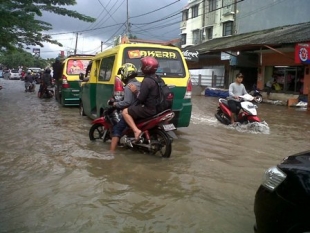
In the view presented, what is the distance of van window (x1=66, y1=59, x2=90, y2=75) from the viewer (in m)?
12.7

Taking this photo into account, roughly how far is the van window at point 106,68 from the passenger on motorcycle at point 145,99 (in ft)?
5.93

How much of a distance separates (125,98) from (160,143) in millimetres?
916

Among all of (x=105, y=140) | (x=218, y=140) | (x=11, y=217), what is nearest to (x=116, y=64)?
(x=105, y=140)

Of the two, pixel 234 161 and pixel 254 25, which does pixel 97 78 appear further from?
pixel 254 25

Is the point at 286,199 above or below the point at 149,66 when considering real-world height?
below

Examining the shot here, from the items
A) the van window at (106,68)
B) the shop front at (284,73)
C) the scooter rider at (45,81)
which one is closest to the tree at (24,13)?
the scooter rider at (45,81)

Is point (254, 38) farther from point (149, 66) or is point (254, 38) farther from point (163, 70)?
point (149, 66)

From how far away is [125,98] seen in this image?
5828 millimetres

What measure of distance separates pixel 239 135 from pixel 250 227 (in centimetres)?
492

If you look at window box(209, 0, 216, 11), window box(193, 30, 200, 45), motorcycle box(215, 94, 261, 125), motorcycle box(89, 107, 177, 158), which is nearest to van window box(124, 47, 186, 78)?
motorcycle box(89, 107, 177, 158)

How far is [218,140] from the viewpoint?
25.0ft

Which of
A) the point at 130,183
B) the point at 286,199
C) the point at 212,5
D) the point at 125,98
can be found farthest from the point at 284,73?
the point at 286,199

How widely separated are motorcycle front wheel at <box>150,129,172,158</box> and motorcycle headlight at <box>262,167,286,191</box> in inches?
118

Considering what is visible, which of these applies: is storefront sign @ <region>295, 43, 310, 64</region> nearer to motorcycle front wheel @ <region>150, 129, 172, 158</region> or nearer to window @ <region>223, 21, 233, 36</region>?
motorcycle front wheel @ <region>150, 129, 172, 158</region>
